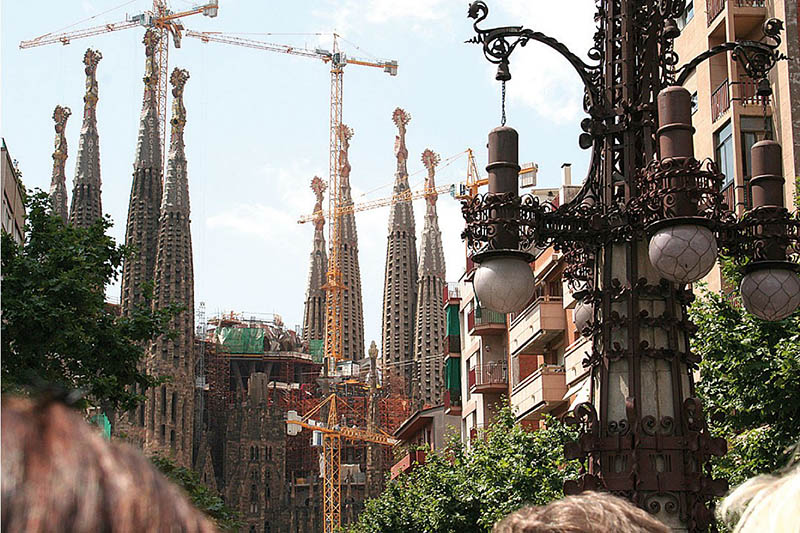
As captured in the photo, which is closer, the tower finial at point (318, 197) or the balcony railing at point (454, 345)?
the balcony railing at point (454, 345)

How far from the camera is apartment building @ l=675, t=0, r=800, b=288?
78.2 feet

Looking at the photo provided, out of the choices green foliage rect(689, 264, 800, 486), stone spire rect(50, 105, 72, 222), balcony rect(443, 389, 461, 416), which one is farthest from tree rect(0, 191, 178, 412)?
stone spire rect(50, 105, 72, 222)

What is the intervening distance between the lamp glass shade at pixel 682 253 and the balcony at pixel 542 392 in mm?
24913

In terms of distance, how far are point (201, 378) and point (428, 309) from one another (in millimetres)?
25548

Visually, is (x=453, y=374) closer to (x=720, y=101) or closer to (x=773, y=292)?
(x=720, y=101)

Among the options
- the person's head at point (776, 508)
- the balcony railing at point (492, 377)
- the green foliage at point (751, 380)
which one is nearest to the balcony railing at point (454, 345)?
the balcony railing at point (492, 377)

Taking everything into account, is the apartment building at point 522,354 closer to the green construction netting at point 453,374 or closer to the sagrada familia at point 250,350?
the green construction netting at point 453,374

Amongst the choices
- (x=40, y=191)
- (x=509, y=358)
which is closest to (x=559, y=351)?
(x=509, y=358)

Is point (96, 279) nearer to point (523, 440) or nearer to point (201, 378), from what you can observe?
point (523, 440)

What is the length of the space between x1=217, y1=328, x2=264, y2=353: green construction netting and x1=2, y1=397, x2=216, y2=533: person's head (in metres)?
128

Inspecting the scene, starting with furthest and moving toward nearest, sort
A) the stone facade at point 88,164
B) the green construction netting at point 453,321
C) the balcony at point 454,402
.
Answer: the stone facade at point 88,164
the green construction netting at point 453,321
the balcony at point 454,402

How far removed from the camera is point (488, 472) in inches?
983

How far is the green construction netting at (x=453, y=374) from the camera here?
49.2 m

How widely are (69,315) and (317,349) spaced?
120m
